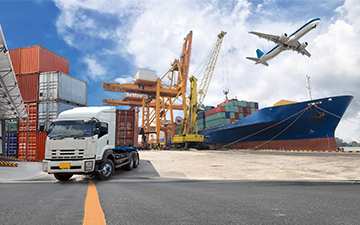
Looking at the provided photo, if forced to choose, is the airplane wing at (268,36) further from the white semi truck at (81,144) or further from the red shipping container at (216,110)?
the white semi truck at (81,144)

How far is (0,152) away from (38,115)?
4.23m

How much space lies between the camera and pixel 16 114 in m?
17.9

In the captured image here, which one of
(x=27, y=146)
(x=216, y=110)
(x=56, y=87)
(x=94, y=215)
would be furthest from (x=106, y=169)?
(x=216, y=110)

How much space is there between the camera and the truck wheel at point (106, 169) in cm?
890

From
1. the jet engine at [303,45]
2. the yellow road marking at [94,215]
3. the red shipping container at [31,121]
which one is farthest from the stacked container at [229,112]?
the yellow road marking at [94,215]

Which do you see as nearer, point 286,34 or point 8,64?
point 8,64

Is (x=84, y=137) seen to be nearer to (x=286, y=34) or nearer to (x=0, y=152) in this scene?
(x=0, y=152)

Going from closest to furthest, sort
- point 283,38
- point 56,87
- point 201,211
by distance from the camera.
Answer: point 201,211, point 56,87, point 283,38

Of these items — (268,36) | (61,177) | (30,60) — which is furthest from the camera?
(268,36)

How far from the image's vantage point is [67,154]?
841 cm

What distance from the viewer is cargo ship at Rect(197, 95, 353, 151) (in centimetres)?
2616

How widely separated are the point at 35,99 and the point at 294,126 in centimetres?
2955

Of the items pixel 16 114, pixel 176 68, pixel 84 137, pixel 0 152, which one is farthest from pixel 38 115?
Answer: pixel 176 68

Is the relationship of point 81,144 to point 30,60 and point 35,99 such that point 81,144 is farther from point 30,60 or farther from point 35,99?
point 30,60
